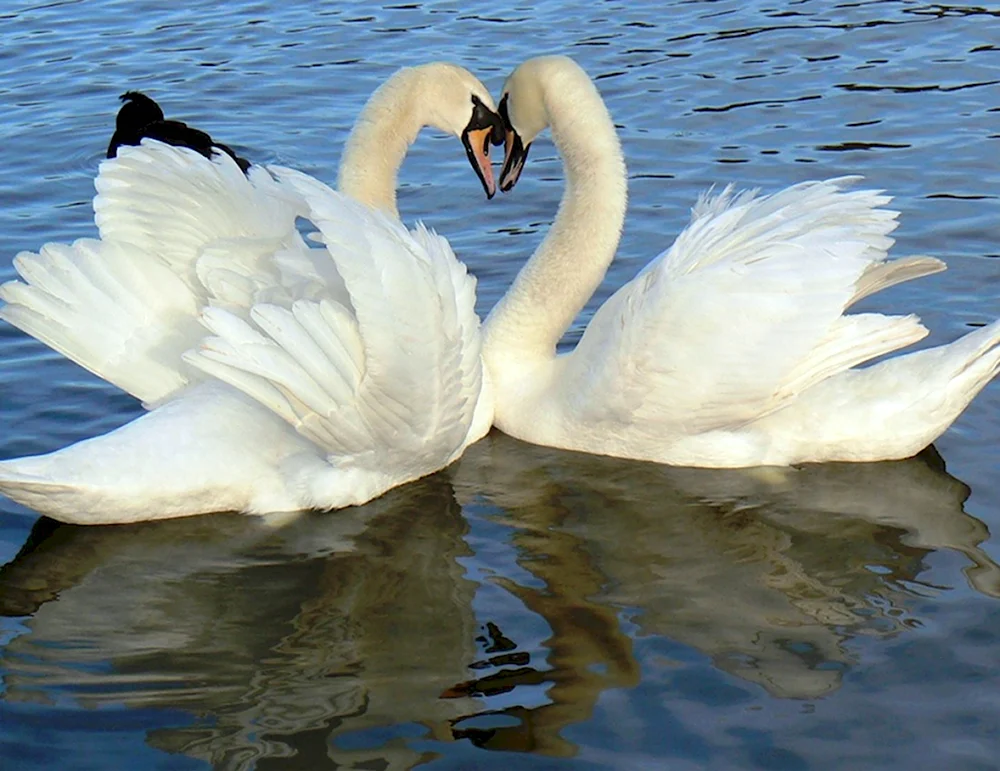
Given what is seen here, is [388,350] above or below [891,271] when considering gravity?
above

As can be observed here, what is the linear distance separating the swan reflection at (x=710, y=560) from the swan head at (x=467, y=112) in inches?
47.0

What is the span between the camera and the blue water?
4.81m

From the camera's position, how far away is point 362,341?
19.1 ft

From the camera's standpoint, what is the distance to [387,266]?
220 inches

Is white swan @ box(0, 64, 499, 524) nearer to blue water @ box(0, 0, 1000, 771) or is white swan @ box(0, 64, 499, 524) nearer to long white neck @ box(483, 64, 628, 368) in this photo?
blue water @ box(0, 0, 1000, 771)

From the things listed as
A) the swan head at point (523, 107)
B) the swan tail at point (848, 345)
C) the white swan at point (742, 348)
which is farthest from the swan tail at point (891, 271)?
the swan head at point (523, 107)

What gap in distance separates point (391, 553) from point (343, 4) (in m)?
8.76

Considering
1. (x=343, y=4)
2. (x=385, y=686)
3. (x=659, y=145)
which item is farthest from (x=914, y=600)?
(x=343, y=4)

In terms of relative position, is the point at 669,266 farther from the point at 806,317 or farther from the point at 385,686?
the point at 385,686

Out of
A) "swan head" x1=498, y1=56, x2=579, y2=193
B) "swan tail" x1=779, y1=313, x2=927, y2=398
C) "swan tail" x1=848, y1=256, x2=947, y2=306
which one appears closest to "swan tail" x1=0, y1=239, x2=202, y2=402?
"swan head" x1=498, y1=56, x2=579, y2=193

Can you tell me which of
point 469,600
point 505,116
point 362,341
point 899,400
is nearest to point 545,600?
point 469,600

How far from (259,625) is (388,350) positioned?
0.97 m

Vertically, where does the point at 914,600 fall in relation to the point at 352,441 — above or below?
below

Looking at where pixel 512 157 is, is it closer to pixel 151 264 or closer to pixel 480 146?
pixel 480 146
